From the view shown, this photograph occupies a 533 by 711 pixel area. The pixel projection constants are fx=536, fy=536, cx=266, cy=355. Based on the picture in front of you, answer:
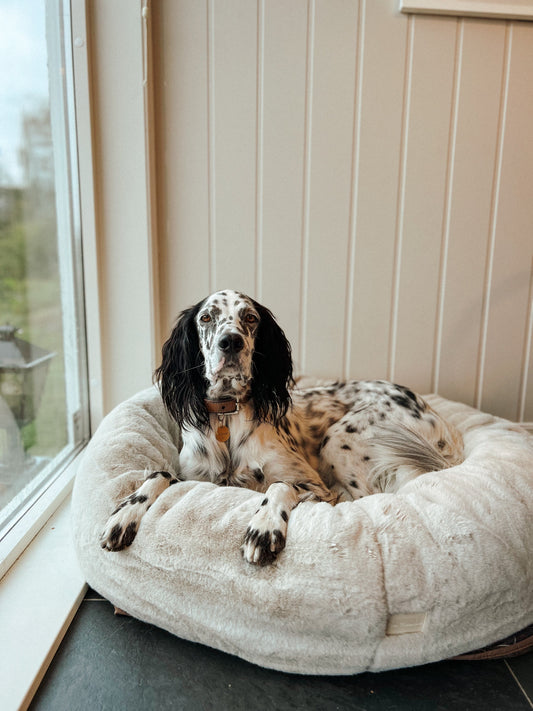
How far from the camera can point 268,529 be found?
120 cm

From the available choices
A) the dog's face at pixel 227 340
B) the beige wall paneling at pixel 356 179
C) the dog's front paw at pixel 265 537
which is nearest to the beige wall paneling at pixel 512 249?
the beige wall paneling at pixel 356 179

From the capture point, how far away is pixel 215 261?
2.29 metres

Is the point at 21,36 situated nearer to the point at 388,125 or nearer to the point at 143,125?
the point at 143,125

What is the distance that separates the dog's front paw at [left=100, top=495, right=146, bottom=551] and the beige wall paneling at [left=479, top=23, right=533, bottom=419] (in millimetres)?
1756

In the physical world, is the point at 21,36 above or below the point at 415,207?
above

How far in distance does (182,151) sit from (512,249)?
4.85 feet

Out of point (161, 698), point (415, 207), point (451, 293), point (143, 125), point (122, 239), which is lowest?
point (161, 698)

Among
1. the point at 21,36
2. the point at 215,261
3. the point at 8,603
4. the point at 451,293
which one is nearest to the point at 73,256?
the point at 215,261

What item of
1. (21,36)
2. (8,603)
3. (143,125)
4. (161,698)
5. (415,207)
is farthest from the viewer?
(415,207)

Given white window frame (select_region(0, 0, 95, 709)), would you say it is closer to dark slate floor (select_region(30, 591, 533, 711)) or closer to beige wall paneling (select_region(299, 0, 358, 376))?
dark slate floor (select_region(30, 591, 533, 711))

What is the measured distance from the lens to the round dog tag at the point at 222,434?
159 cm

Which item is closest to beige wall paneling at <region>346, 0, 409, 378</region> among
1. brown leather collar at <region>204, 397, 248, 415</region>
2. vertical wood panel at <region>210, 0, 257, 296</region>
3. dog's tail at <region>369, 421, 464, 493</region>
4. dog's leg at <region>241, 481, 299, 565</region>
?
vertical wood panel at <region>210, 0, 257, 296</region>

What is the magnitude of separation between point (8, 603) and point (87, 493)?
1.00 ft

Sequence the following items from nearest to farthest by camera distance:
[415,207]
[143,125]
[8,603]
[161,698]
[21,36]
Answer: [161,698] → [8,603] → [21,36] → [143,125] → [415,207]
